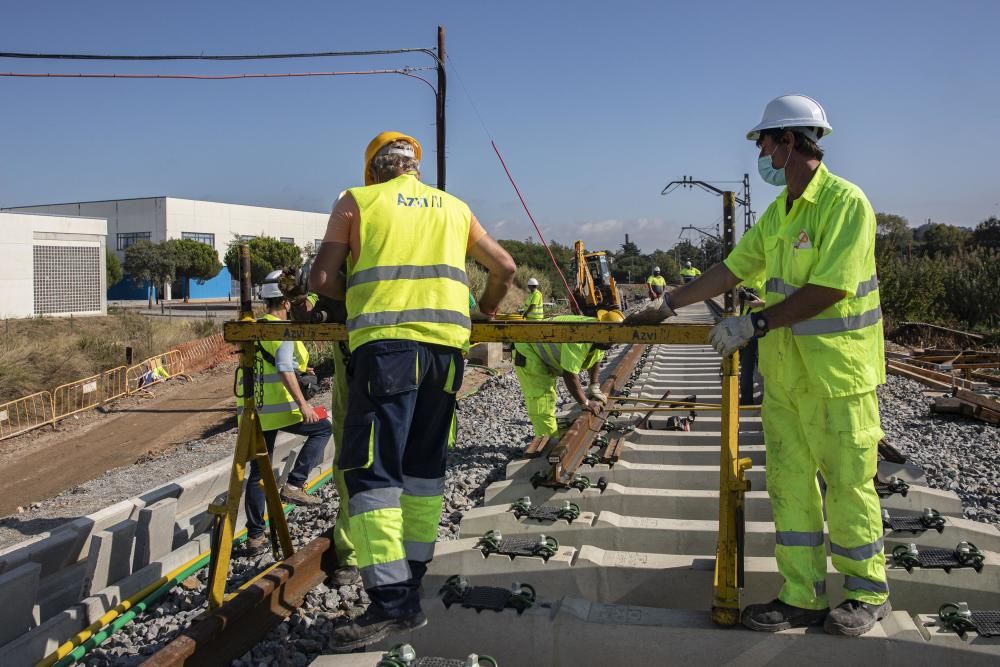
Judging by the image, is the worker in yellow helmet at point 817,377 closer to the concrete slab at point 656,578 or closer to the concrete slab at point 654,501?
the concrete slab at point 656,578

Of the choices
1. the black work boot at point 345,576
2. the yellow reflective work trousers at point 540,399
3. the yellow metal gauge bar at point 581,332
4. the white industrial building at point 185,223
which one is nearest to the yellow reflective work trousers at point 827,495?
the yellow metal gauge bar at point 581,332

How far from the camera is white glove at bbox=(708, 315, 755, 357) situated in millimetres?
2969

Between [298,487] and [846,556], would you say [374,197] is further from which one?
[298,487]

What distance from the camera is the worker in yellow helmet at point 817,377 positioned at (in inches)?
112

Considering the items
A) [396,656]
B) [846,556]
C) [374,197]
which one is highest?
[374,197]

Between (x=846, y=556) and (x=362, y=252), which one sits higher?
(x=362, y=252)

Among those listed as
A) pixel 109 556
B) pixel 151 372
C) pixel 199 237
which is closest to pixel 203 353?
pixel 151 372

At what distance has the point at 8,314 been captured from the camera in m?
35.6

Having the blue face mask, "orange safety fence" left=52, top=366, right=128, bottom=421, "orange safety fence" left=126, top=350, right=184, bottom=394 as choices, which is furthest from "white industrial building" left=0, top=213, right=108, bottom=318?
the blue face mask

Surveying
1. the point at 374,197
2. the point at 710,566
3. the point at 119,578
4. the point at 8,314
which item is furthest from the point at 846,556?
the point at 8,314

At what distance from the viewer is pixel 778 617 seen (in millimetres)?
2869

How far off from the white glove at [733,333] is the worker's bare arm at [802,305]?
8cm

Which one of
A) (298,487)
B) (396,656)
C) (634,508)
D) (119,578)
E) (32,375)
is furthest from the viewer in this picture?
(32,375)

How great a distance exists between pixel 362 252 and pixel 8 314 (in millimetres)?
39568
